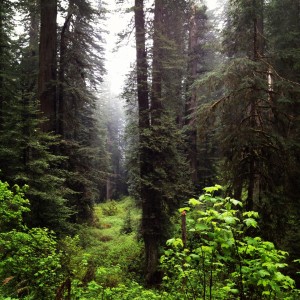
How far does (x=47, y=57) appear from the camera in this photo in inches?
395

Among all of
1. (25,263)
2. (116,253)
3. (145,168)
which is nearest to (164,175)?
(145,168)

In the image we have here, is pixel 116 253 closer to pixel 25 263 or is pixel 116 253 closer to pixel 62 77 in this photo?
pixel 25 263

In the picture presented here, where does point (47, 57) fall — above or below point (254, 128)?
A: above

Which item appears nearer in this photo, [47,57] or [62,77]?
[47,57]

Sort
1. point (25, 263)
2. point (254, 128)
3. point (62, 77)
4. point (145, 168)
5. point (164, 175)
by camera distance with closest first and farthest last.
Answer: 1. point (25, 263)
2. point (254, 128)
3. point (164, 175)
4. point (145, 168)
5. point (62, 77)

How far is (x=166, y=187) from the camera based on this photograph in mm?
10250

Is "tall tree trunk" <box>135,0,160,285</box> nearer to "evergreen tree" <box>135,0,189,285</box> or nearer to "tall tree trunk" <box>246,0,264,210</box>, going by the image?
"evergreen tree" <box>135,0,189,285</box>

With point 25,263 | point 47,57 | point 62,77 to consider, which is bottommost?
point 25,263

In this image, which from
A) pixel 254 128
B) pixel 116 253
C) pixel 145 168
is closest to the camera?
pixel 254 128

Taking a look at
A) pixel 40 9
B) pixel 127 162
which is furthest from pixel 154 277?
pixel 40 9

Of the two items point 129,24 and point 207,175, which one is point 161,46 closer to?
point 129,24

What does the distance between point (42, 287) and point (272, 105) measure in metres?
6.84

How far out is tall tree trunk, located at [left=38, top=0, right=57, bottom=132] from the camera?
9922 millimetres

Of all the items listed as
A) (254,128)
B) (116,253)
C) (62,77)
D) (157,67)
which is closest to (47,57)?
(62,77)
